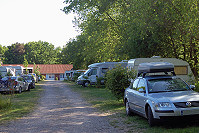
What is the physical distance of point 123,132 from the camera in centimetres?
785

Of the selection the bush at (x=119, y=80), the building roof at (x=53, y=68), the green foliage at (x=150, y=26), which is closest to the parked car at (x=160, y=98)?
the bush at (x=119, y=80)

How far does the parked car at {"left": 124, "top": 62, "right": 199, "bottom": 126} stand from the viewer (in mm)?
7672

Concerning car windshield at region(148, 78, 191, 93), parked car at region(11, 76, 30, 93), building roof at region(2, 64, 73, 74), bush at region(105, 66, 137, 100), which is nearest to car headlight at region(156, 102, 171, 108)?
car windshield at region(148, 78, 191, 93)

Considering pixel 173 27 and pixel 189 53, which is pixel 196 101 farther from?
pixel 189 53

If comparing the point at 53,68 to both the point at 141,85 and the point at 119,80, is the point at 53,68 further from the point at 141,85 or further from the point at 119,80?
the point at 141,85

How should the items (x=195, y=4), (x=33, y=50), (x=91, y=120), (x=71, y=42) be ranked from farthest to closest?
(x=33, y=50)
(x=71, y=42)
(x=195, y=4)
(x=91, y=120)

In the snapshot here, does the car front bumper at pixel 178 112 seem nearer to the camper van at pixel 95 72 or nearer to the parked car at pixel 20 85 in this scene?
the parked car at pixel 20 85

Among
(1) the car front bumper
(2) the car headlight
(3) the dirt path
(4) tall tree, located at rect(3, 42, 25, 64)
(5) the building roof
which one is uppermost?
(4) tall tree, located at rect(3, 42, 25, 64)

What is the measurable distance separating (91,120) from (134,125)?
186 centimetres

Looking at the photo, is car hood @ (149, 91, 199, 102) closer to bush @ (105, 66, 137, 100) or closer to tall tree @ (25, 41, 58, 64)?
bush @ (105, 66, 137, 100)

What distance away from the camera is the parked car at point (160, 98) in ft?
25.2

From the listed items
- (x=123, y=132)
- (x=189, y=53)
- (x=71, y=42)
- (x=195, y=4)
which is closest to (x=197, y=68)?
(x=189, y=53)

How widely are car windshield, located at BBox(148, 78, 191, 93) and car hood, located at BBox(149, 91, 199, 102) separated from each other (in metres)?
0.40

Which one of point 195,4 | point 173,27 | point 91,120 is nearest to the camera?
point 91,120
